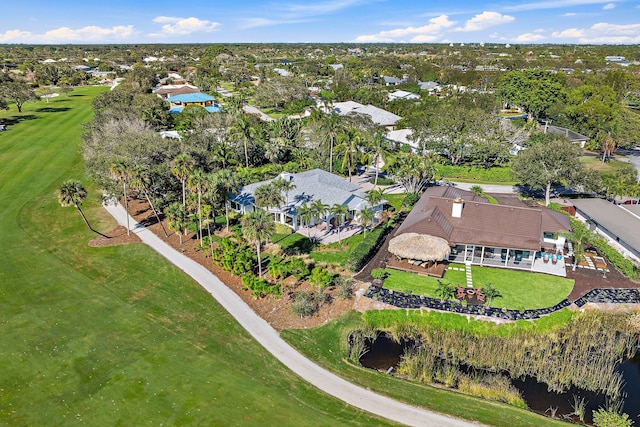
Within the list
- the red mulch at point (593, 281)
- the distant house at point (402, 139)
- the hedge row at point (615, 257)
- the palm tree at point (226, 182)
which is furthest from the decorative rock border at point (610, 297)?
the distant house at point (402, 139)

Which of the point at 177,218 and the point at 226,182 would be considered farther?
the point at 226,182

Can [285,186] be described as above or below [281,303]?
above

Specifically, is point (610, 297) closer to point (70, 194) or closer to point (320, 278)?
point (320, 278)

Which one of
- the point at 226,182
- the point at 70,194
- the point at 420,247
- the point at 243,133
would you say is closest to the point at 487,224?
the point at 420,247

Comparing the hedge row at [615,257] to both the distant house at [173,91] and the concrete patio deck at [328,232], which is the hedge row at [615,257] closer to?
the concrete patio deck at [328,232]

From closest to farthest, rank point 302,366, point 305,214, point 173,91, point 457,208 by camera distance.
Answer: point 302,366 < point 457,208 < point 305,214 < point 173,91

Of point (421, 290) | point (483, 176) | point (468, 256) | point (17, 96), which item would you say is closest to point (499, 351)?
point (421, 290)

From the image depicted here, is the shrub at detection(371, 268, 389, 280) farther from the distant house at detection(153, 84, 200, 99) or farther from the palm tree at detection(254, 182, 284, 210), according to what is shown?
the distant house at detection(153, 84, 200, 99)
